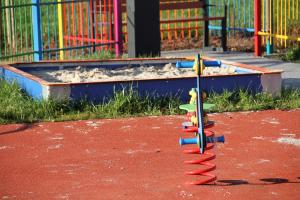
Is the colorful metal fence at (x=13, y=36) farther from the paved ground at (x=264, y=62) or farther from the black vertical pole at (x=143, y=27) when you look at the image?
the paved ground at (x=264, y=62)

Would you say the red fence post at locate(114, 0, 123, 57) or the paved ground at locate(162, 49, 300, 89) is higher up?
the red fence post at locate(114, 0, 123, 57)

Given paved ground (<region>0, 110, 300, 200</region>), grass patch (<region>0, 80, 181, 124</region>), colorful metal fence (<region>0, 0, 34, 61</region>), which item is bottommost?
paved ground (<region>0, 110, 300, 200</region>)

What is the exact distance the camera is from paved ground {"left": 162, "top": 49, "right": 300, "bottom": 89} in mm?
11805

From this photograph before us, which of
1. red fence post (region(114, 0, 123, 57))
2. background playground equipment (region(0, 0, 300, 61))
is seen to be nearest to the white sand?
background playground equipment (region(0, 0, 300, 61))

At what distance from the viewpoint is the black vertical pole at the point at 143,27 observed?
43.2 feet

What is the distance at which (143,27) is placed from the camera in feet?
43.5

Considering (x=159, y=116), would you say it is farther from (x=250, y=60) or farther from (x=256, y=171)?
(x=250, y=60)

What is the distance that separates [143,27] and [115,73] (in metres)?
2.40

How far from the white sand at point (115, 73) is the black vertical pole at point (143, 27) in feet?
5.36

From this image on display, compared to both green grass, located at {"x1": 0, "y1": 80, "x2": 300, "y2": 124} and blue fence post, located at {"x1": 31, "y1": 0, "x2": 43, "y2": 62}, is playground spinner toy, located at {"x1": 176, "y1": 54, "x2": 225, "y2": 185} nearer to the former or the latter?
green grass, located at {"x1": 0, "y1": 80, "x2": 300, "y2": 124}

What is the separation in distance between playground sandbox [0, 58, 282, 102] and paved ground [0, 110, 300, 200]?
0.59m

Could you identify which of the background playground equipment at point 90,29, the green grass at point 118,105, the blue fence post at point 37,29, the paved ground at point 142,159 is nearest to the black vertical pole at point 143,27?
the background playground equipment at point 90,29

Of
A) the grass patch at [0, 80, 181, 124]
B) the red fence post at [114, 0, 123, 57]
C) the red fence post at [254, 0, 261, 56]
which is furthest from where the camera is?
the red fence post at [254, 0, 261, 56]

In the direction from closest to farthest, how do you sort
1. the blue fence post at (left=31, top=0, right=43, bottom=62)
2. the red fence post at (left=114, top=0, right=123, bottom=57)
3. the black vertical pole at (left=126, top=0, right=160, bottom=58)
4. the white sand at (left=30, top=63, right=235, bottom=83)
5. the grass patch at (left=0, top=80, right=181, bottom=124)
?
the grass patch at (left=0, top=80, right=181, bottom=124) → the white sand at (left=30, top=63, right=235, bottom=83) → the blue fence post at (left=31, top=0, right=43, bottom=62) → the black vertical pole at (left=126, top=0, right=160, bottom=58) → the red fence post at (left=114, top=0, right=123, bottom=57)
